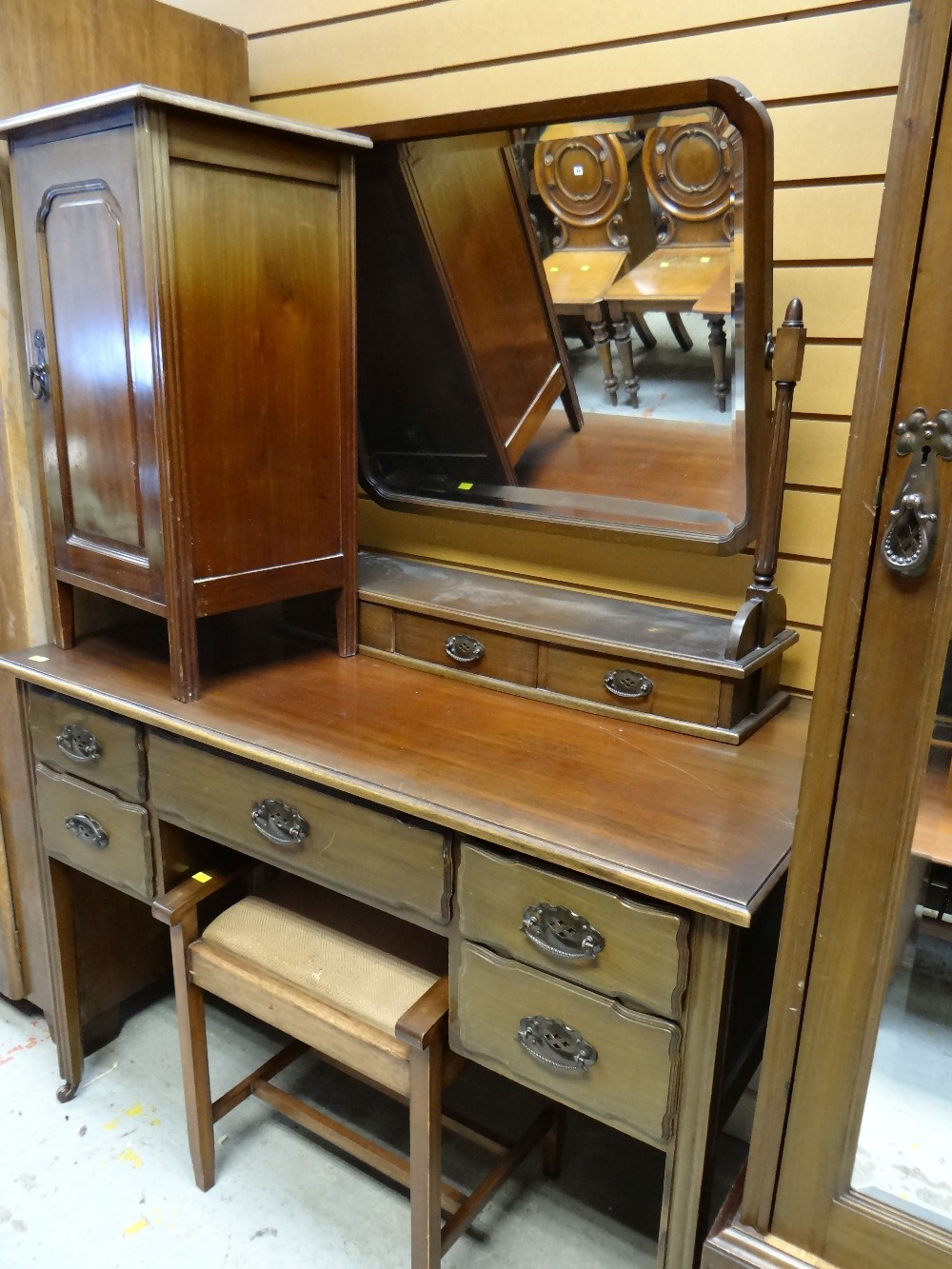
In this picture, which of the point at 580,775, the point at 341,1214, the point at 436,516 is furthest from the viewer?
the point at 436,516

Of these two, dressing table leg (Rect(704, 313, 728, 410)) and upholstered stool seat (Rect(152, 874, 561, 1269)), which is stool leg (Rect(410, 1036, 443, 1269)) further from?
dressing table leg (Rect(704, 313, 728, 410))

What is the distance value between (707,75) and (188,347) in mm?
908

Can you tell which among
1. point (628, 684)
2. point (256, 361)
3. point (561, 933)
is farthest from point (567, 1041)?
point (256, 361)

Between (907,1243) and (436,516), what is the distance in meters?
1.39

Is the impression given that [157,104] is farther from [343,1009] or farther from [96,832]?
[343,1009]

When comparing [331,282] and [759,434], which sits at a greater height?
[331,282]

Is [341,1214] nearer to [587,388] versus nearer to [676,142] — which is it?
[587,388]

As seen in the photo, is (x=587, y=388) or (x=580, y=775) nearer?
(x=580, y=775)

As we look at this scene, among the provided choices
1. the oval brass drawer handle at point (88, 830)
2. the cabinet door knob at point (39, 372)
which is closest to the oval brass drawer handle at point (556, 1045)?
the oval brass drawer handle at point (88, 830)

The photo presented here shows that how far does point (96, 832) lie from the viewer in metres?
1.73

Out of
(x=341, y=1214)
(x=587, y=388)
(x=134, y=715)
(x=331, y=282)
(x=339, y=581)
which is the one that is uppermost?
(x=331, y=282)

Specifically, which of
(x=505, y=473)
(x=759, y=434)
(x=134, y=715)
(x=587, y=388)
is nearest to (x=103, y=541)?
(x=134, y=715)

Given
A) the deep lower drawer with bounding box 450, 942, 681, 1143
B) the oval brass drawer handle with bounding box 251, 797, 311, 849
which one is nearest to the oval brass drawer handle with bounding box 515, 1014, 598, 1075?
the deep lower drawer with bounding box 450, 942, 681, 1143

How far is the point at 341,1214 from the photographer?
173 centimetres
